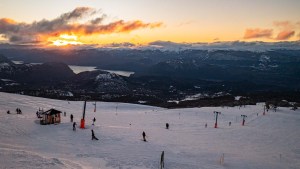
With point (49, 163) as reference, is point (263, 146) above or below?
below

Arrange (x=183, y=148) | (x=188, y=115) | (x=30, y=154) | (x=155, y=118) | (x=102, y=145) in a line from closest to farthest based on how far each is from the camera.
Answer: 1. (x=30, y=154)
2. (x=102, y=145)
3. (x=183, y=148)
4. (x=155, y=118)
5. (x=188, y=115)

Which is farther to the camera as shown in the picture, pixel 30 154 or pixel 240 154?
pixel 240 154

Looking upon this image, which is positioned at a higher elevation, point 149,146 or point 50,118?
point 50,118

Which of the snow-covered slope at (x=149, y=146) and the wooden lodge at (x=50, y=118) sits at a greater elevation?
the wooden lodge at (x=50, y=118)

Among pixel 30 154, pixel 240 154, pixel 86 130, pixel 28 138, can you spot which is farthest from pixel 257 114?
pixel 30 154

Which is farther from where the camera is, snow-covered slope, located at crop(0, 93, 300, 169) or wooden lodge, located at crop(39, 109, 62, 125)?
wooden lodge, located at crop(39, 109, 62, 125)

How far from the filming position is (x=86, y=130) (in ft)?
149

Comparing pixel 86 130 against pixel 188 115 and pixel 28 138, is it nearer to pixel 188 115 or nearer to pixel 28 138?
pixel 28 138

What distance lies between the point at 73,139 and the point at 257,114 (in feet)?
168

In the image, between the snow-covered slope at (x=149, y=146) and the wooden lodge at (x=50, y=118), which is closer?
the snow-covered slope at (x=149, y=146)

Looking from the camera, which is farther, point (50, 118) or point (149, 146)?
point (50, 118)

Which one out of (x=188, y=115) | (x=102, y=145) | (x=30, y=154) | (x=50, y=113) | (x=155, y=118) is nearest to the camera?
(x=30, y=154)

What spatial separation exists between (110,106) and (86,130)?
182ft

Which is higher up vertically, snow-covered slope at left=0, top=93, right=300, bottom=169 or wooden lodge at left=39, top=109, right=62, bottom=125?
wooden lodge at left=39, top=109, right=62, bottom=125
